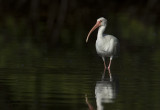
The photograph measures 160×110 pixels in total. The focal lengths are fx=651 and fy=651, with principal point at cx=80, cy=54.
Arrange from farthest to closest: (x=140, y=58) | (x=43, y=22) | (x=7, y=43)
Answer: (x=43, y=22) → (x=7, y=43) → (x=140, y=58)

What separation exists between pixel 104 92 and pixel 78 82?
4.44 feet

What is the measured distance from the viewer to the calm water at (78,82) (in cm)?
980

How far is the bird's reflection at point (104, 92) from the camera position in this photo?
389 inches

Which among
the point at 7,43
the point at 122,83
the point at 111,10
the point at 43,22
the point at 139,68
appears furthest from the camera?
the point at 111,10

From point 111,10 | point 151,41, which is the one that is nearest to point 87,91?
point 151,41

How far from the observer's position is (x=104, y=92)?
10953mm

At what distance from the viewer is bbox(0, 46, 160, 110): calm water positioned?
9.80 m

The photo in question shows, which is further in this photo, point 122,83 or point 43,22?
point 43,22

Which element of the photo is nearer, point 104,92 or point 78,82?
point 104,92

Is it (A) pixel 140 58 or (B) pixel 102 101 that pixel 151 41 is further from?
(B) pixel 102 101

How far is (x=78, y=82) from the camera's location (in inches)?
481

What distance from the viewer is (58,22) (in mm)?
29797

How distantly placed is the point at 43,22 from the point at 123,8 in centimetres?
1102

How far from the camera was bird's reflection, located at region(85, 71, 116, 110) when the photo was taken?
988 centimetres
